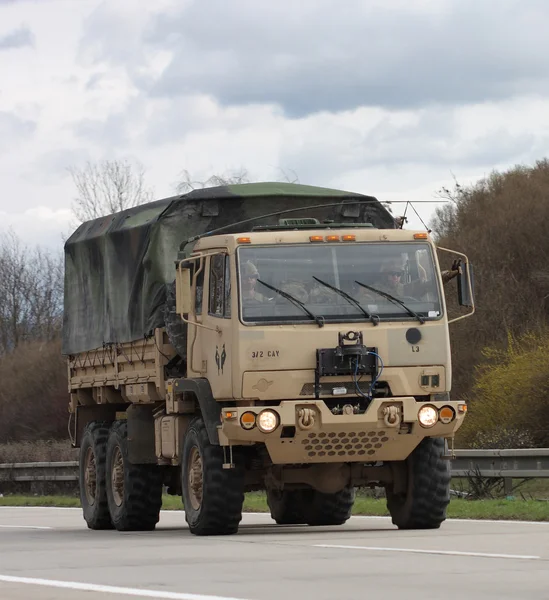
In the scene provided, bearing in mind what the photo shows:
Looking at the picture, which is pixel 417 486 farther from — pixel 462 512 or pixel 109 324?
pixel 109 324

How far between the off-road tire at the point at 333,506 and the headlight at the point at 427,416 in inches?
123

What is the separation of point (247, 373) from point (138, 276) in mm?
3474

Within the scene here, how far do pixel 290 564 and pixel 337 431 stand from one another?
417 centimetres

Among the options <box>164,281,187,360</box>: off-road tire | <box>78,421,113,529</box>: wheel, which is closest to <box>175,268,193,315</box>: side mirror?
<box>164,281,187,360</box>: off-road tire

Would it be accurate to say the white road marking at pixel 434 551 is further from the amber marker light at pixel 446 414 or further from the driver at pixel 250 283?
the driver at pixel 250 283

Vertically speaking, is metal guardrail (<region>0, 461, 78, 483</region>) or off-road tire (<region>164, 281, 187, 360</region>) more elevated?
off-road tire (<region>164, 281, 187, 360</region>)

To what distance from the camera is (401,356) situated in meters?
16.0

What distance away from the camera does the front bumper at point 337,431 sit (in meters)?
15.8

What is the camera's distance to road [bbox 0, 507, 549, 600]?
971cm

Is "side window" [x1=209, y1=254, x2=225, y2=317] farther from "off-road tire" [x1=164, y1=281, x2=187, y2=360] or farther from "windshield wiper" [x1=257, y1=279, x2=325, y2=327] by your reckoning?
"off-road tire" [x1=164, y1=281, x2=187, y2=360]

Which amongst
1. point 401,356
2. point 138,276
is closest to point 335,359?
→ point 401,356

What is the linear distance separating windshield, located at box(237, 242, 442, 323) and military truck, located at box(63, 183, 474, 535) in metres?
0.01

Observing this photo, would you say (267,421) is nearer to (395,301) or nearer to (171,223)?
(395,301)

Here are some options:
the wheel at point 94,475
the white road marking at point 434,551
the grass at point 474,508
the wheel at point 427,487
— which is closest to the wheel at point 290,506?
the grass at point 474,508
